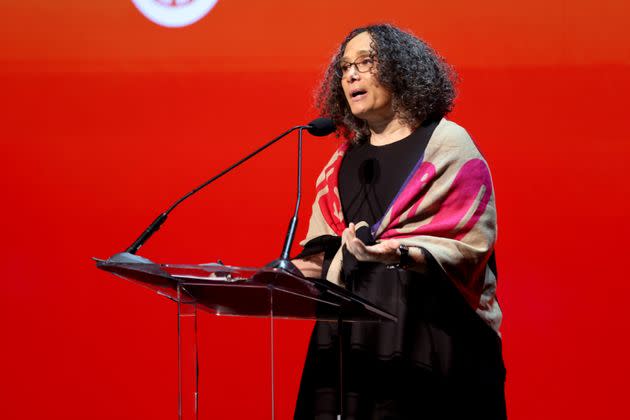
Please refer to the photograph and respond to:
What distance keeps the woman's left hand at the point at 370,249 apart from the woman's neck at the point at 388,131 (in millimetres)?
491

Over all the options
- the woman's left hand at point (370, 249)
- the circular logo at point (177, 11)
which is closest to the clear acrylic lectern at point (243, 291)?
the woman's left hand at point (370, 249)

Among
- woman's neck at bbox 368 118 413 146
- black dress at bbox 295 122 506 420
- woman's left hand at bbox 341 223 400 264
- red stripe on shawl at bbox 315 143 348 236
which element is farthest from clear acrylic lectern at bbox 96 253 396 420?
woman's neck at bbox 368 118 413 146

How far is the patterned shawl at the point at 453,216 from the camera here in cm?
198

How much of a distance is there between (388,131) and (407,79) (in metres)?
0.14

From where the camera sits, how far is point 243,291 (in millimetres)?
1688

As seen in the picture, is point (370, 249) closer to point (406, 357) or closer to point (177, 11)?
point (406, 357)

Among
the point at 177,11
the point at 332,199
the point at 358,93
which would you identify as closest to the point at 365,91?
the point at 358,93

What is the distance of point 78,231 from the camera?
2785 millimetres

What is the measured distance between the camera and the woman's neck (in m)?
2.24

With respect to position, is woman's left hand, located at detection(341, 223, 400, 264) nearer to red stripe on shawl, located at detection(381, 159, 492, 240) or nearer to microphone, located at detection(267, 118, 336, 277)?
microphone, located at detection(267, 118, 336, 277)

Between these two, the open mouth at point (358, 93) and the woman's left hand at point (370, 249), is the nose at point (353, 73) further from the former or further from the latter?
the woman's left hand at point (370, 249)

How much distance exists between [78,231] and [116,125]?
35 centimetres

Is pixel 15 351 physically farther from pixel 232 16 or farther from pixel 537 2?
pixel 537 2

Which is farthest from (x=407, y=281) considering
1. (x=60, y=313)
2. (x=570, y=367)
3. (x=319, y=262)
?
(x=60, y=313)
